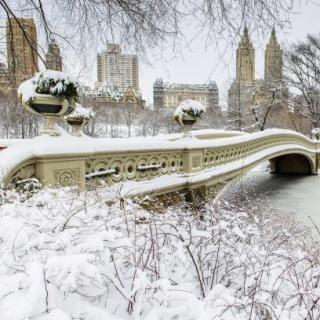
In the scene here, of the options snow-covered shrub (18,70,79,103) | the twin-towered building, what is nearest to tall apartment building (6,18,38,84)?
snow-covered shrub (18,70,79,103)

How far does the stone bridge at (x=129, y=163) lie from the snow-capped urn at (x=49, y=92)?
396mm

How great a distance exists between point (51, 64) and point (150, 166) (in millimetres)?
2429

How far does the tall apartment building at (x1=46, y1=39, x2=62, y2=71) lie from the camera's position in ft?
15.0

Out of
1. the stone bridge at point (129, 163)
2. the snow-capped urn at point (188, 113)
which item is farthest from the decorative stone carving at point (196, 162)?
the snow-capped urn at point (188, 113)

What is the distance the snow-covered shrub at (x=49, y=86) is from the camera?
145 inches

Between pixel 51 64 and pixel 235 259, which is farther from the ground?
pixel 51 64

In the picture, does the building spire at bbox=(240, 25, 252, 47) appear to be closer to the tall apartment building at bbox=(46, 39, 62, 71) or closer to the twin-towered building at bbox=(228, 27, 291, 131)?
the tall apartment building at bbox=(46, 39, 62, 71)

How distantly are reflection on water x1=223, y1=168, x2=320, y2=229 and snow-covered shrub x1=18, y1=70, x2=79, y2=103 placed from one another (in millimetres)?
5398

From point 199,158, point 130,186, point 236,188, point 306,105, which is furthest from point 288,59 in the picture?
point 130,186

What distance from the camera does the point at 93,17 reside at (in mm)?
4270

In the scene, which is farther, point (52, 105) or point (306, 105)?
point (306, 105)

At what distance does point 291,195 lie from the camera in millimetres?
12711

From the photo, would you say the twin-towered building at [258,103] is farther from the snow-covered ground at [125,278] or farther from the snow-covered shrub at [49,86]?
the snow-covered ground at [125,278]

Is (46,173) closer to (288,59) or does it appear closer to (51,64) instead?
(51,64)
